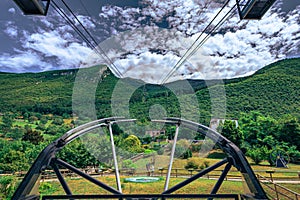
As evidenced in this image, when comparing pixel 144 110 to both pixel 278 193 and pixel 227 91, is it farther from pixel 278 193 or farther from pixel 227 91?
pixel 227 91

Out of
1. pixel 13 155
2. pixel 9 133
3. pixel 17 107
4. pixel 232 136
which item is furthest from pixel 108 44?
pixel 17 107

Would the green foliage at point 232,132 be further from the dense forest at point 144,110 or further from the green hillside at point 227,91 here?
the green hillside at point 227,91

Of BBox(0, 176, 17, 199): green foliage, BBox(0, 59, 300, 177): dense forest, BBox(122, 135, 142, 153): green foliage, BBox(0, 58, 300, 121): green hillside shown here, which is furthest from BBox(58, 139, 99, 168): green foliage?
BBox(0, 58, 300, 121): green hillside

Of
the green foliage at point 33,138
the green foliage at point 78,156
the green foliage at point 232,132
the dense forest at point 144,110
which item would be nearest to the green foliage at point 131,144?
the dense forest at point 144,110

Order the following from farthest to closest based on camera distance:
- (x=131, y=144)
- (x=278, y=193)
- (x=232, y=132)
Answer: (x=232, y=132) < (x=131, y=144) < (x=278, y=193)

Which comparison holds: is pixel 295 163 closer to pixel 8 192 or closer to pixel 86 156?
pixel 86 156

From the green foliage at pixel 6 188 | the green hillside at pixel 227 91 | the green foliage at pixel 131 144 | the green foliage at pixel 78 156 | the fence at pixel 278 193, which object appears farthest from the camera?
the green hillside at pixel 227 91

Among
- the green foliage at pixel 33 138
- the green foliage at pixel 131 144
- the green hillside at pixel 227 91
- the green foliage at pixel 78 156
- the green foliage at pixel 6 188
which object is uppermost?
the green hillside at pixel 227 91

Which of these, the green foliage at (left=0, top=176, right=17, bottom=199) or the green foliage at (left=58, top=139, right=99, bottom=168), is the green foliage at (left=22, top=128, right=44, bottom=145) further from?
the green foliage at (left=0, top=176, right=17, bottom=199)

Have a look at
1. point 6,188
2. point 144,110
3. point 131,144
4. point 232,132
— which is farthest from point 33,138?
point 232,132
